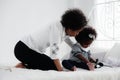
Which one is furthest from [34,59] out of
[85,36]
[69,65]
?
[85,36]

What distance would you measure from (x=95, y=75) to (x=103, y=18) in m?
1.77

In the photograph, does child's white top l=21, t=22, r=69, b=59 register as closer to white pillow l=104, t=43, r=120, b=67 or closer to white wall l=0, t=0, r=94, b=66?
white pillow l=104, t=43, r=120, b=67

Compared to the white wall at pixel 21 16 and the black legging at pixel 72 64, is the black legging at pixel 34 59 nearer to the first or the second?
the black legging at pixel 72 64

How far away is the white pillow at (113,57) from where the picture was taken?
6.43 ft

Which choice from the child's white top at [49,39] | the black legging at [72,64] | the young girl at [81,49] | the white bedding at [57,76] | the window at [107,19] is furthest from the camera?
the window at [107,19]

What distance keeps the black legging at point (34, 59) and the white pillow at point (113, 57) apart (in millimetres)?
626

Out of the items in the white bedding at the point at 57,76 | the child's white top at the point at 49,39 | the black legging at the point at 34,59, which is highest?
the child's white top at the point at 49,39

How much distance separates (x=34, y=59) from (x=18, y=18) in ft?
5.23

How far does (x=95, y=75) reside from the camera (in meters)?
1.42

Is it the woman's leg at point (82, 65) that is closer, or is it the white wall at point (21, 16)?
the woman's leg at point (82, 65)

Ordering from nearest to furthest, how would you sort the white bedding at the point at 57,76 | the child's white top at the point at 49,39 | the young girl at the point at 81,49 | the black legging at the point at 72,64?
the white bedding at the point at 57,76
the child's white top at the point at 49,39
the black legging at the point at 72,64
the young girl at the point at 81,49

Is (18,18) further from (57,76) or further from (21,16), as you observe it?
(57,76)

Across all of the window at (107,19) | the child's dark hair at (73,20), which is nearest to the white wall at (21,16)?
the window at (107,19)

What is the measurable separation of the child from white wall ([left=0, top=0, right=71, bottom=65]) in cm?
126
